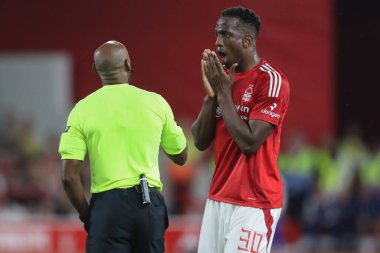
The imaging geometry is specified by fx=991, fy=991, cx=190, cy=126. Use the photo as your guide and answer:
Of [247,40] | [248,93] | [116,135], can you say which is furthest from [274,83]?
[116,135]

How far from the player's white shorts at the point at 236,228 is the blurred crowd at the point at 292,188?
6684mm

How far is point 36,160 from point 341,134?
20.0 ft

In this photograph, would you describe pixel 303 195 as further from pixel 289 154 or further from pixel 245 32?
pixel 245 32

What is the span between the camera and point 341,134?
17.4 metres

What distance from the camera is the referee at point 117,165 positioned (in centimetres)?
534

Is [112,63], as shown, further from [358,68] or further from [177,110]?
[358,68]

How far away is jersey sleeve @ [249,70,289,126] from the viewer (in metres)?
5.53

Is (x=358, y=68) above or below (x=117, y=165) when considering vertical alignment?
above

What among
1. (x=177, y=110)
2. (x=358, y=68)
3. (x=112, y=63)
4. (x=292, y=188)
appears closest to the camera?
(x=112, y=63)

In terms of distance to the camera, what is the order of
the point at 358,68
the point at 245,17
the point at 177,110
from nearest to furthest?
the point at 245,17 < the point at 177,110 < the point at 358,68

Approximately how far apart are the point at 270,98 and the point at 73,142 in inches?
44.5

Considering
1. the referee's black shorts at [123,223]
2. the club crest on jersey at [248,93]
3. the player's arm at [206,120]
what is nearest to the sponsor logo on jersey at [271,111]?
the club crest on jersey at [248,93]

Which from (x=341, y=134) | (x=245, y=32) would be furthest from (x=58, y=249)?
(x=341, y=134)

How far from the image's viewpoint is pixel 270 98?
5562mm
